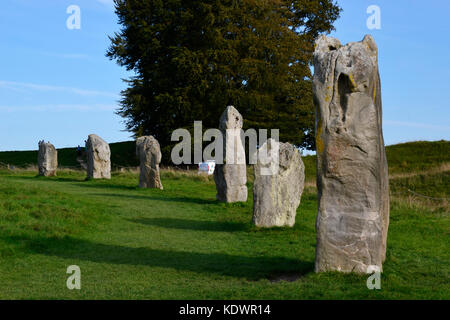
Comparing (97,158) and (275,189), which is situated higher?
(97,158)

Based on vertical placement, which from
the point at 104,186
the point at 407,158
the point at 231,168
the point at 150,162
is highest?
the point at 407,158

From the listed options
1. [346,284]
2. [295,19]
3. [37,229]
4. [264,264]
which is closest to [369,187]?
[346,284]

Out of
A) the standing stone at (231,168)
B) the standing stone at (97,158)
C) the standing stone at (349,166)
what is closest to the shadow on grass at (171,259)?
the standing stone at (349,166)

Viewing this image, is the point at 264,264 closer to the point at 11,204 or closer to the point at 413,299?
the point at 413,299

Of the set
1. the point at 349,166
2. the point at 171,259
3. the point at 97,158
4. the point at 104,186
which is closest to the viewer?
the point at 349,166

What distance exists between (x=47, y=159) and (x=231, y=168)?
14.4 meters

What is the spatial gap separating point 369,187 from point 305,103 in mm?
29511

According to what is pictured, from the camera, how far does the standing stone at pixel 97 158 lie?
28.7 m

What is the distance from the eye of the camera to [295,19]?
42.8 metres

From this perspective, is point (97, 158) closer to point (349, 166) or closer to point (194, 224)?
point (194, 224)

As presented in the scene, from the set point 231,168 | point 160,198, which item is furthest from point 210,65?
point 231,168

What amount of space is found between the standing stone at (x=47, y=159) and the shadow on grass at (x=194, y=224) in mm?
15417

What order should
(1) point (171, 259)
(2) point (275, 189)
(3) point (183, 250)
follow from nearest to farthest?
(1) point (171, 259), (3) point (183, 250), (2) point (275, 189)

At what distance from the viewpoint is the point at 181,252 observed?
39.8ft
